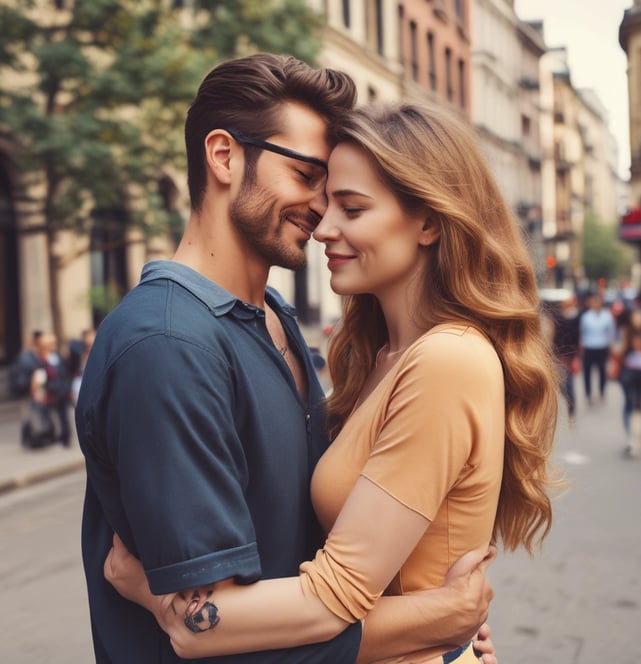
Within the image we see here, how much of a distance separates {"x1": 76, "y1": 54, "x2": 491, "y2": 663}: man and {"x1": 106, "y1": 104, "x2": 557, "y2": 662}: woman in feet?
0.23

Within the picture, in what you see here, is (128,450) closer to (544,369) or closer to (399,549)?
(399,549)

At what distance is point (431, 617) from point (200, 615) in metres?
0.45

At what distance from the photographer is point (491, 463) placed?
1709mm

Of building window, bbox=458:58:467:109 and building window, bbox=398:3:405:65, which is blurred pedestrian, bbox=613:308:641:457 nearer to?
building window, bbox=398:3:405:65

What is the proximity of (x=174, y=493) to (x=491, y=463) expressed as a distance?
2.02ft

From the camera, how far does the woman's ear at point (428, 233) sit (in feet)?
6.10

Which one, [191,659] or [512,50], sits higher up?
[512,50]

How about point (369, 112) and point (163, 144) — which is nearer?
point (369, 112)

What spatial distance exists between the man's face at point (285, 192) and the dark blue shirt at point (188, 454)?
20 centimetres

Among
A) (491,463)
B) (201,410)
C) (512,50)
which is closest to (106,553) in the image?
(201,410)

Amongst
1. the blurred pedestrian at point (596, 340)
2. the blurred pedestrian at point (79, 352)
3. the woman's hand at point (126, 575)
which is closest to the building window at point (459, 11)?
the blurred pedestrian at point (596, 340)

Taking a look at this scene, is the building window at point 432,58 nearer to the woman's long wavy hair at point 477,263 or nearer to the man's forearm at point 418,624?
the woman's long wavy hair at point 477,263

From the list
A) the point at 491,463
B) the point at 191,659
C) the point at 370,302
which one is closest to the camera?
the point at 191,659

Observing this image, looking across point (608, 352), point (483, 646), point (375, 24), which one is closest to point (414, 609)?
point (483, 646)
